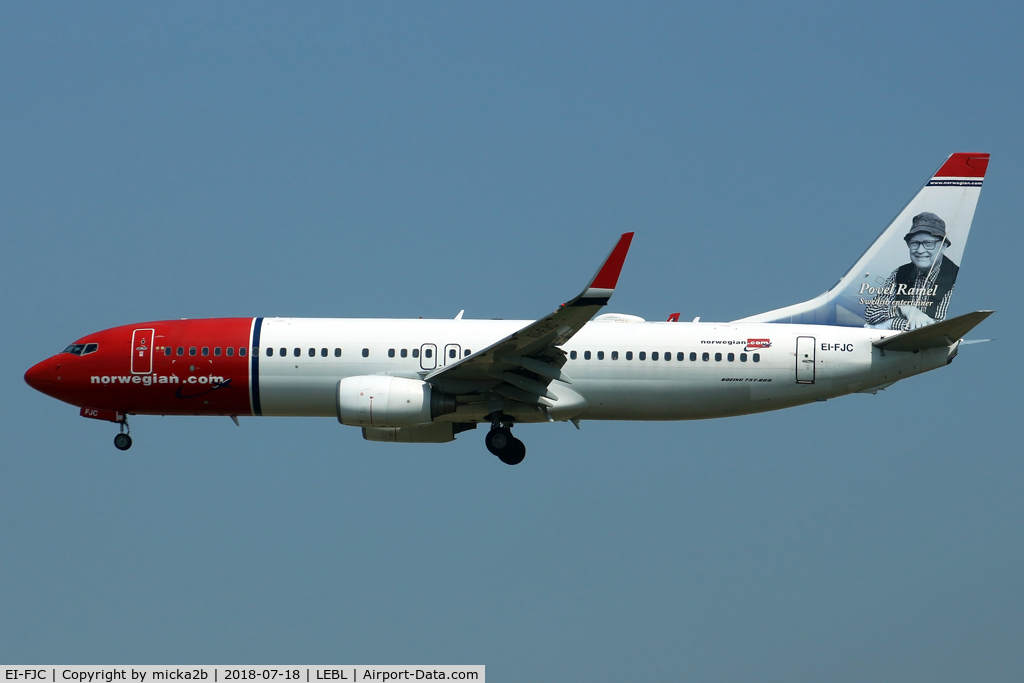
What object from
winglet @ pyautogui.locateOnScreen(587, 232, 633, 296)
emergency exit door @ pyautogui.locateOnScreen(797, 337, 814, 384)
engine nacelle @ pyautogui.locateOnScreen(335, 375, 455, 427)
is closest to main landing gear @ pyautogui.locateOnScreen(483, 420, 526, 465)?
engine nacelle @ pyautogui.locateOnScreen(335, 375, 455, 427)

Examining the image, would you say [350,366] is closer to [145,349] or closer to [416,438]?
[416,438]

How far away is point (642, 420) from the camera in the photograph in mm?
39188

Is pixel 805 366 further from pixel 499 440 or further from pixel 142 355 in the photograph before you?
pixel 142 355

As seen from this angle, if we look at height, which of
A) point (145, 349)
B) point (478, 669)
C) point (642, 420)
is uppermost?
point (145, 349)

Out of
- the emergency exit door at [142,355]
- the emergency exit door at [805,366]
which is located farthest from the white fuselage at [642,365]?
the emergency exit door at [142,355]

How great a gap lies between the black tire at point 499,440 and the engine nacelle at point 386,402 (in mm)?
2029

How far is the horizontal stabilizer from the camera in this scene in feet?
118

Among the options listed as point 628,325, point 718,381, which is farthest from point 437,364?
point 718,381

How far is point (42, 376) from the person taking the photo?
40.4 meters

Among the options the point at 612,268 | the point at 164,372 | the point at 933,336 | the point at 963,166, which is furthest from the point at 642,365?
the point at 164,372

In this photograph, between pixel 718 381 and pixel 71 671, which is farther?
pixel 718 381

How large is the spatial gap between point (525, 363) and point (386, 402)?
3.94m

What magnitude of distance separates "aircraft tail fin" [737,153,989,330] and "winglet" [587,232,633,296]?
8.44 meters

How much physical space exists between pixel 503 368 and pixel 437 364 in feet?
8.02
